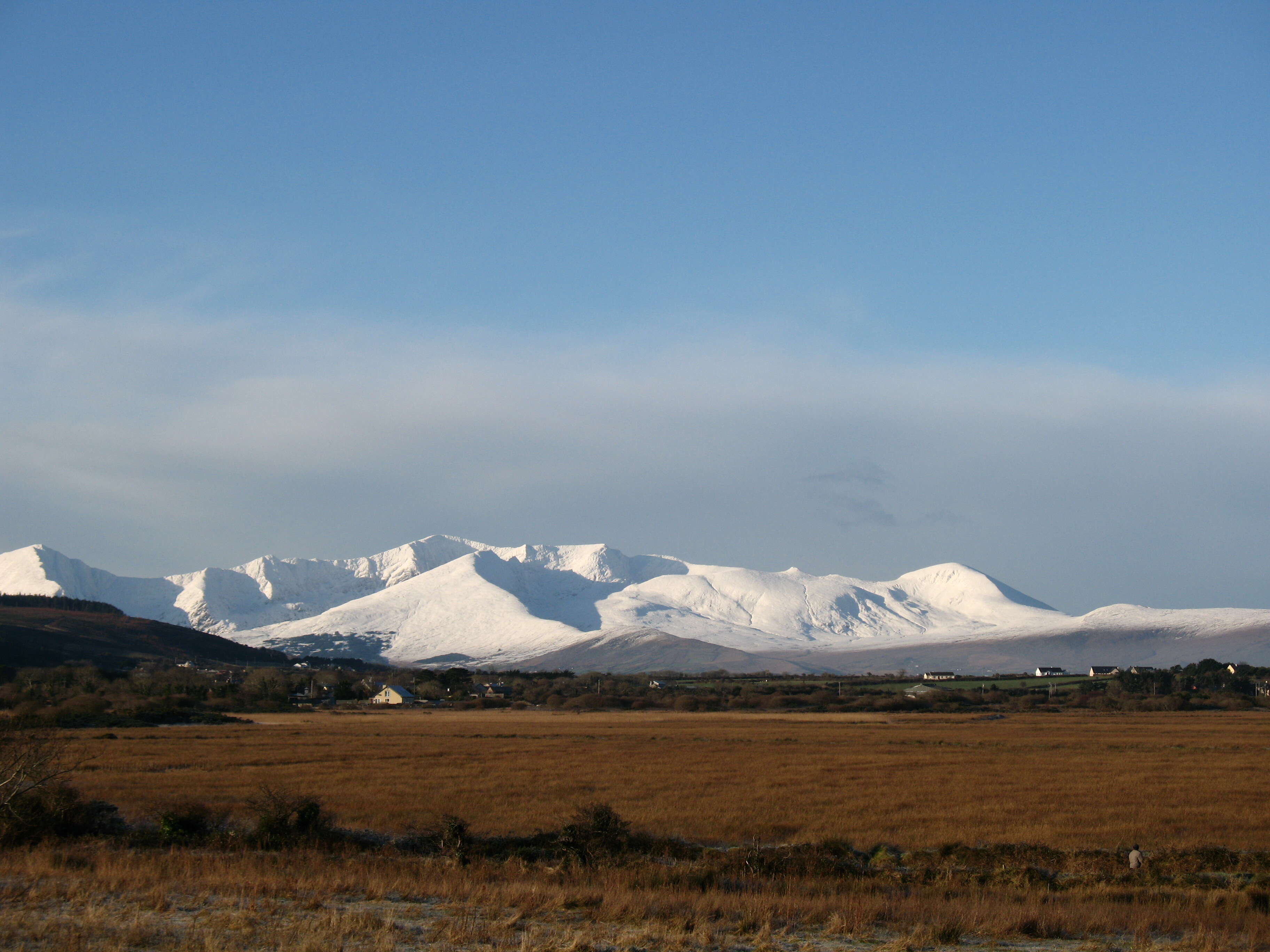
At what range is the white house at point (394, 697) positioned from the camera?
130m

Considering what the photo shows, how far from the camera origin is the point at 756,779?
3628 cm

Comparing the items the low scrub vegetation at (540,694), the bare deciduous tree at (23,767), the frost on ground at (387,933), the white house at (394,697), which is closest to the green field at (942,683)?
the low scrub vegetation at (540,694)

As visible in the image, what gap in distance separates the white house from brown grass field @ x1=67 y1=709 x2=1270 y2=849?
200 feet

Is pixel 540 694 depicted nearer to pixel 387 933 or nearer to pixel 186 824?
pixel 186 824

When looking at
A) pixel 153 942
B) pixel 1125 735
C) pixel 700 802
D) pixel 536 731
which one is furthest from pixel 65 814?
pixel 1125 735

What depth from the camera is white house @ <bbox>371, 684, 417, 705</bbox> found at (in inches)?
5108

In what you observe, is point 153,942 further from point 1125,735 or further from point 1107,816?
point 1125,735

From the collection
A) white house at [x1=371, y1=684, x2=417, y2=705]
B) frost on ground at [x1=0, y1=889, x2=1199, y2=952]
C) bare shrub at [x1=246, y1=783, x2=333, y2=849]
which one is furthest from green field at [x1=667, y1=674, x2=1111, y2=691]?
frost on ground at [x1=0, y1=889, x2=1199, y2=952]

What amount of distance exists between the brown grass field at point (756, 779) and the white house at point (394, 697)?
6110 cm

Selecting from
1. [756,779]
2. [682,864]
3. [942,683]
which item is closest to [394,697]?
[942,683]

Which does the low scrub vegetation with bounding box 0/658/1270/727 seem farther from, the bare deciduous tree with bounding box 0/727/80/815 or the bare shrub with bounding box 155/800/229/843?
the bare deciduous tree with bounding box 0/727/80/815

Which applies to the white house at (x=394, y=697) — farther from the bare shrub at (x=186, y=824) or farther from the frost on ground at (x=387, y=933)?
the frost on ground at (x=387, y=933)

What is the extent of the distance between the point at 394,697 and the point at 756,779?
103 m

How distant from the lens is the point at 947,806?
94.5 ft
